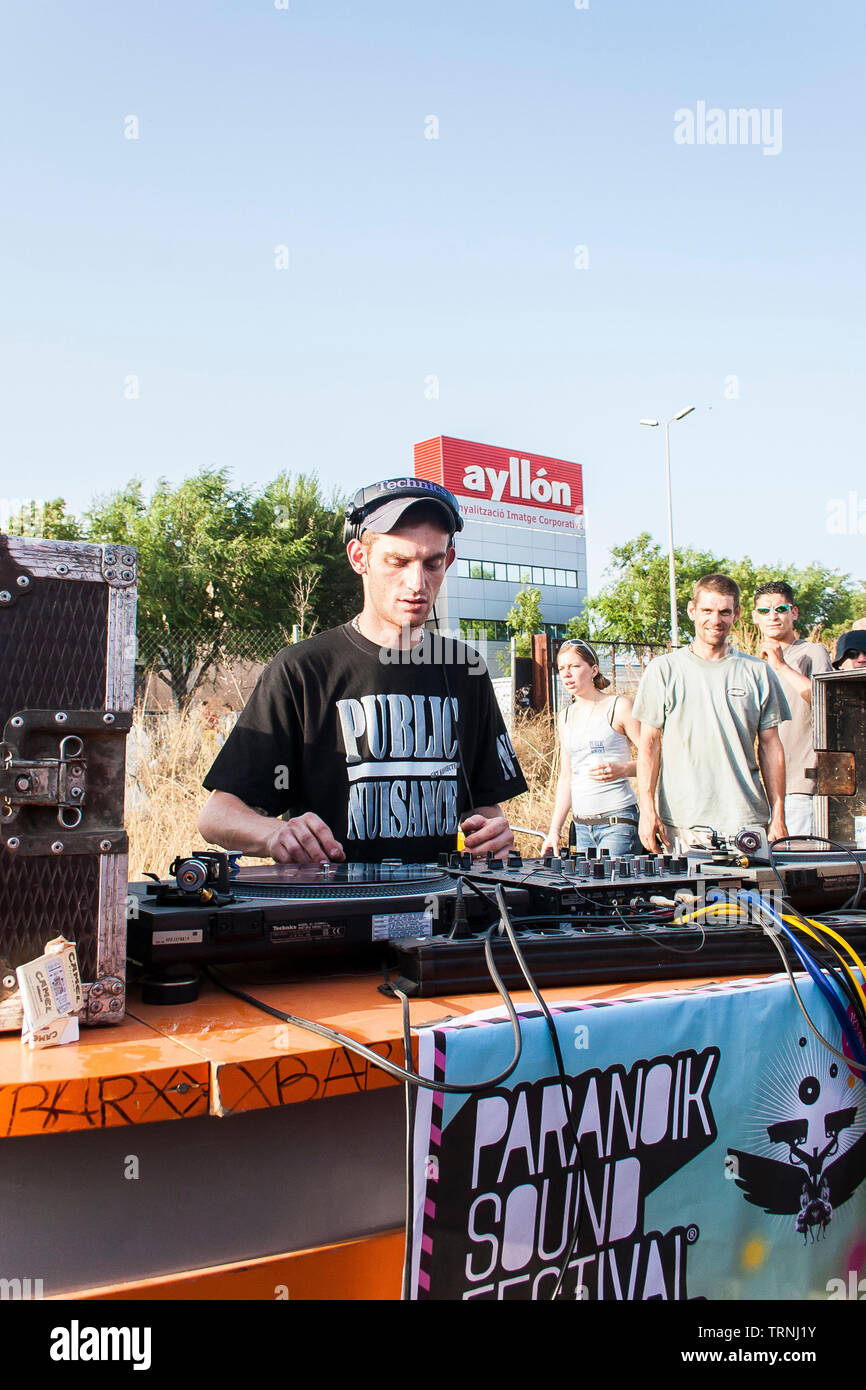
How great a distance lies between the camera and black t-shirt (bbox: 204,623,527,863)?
7.80 ft

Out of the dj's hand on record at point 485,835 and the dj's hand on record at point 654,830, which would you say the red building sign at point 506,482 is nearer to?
the dj's hand on record at point 654,830

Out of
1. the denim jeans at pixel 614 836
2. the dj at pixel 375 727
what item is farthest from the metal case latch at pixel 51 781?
the denim jeans at pixel 614 836

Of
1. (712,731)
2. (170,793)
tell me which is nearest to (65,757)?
(712,731)

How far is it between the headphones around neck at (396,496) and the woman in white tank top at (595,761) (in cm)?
333

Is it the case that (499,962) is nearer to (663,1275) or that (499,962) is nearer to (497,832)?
(663,1275)

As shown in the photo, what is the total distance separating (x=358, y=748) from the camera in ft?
7.97

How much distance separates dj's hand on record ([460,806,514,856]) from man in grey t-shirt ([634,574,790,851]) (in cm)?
236

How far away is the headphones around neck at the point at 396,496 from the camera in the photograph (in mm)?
2408

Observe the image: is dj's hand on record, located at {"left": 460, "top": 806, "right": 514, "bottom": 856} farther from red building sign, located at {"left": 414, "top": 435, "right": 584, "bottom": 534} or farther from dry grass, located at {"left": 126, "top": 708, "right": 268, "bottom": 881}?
red building sign, located at {"left": 414, "top": 435, "right": 584, "bottom": 534}

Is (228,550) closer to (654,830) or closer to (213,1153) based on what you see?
(654,830)

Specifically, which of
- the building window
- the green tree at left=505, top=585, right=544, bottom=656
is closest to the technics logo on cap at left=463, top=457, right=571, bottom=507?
the building window

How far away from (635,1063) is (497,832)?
90 cm

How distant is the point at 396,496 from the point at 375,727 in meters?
0.60
